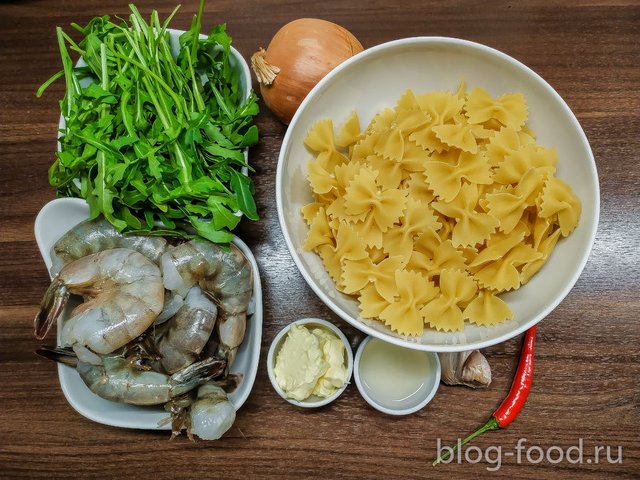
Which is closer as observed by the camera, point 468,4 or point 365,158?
point 365,158

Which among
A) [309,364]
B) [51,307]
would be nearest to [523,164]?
[309,364]

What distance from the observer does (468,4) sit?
5.53 feet

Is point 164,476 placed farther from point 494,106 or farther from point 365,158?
point 494,106

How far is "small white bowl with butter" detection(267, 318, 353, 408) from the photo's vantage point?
4.70 feet

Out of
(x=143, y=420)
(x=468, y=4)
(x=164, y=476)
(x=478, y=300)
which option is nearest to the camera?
(x=478, y=300)

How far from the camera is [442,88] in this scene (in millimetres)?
1446

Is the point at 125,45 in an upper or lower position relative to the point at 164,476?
upper

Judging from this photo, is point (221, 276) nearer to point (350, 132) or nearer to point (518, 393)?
point (350, 132)

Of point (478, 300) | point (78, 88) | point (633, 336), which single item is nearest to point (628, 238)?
point (633, 336)

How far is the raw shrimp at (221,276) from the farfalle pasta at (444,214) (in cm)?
21

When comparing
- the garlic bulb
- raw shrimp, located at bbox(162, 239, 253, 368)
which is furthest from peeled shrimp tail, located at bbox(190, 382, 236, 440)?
the garlic bulb

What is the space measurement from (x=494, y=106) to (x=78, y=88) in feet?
3.61

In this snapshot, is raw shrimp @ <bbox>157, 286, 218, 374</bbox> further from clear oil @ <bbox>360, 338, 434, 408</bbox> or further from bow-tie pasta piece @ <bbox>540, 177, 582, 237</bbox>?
bow-tie pasta piece @ <bbox>540, 177, 582, 237</bbox>

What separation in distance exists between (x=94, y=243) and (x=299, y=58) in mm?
733
